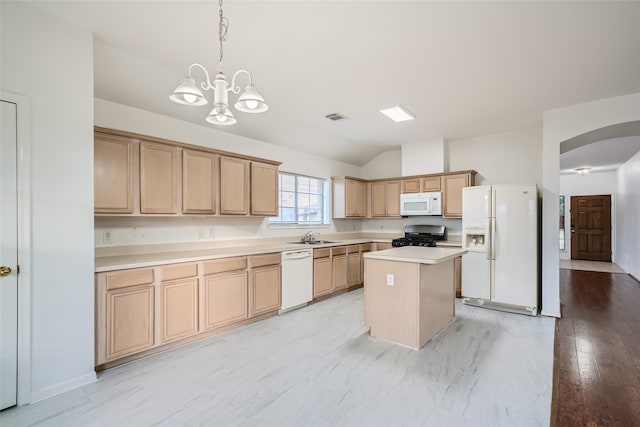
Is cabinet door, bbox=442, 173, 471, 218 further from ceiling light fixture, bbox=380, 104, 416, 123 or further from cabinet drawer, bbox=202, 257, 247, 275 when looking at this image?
cabinet drawer, bbox=202, 257, 247, 275

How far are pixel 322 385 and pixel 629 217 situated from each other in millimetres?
8213

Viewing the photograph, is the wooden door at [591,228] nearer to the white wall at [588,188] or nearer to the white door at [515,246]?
the white wall at [588,188]

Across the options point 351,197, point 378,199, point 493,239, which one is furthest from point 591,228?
point 351,197

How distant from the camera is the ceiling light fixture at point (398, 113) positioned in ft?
13.1

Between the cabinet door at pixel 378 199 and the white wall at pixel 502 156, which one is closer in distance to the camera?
the white wall at pixel 502 156

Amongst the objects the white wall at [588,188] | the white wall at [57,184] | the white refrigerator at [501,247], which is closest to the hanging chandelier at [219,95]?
the white wall at [57,184]

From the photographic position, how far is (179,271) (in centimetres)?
296

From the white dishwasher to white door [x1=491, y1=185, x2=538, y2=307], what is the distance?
261cm

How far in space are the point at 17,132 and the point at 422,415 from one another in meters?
3.30

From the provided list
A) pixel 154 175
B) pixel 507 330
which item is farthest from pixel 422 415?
pixel 154 175

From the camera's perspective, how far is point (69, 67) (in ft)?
7.43

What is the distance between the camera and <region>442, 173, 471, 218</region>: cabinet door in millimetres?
5035

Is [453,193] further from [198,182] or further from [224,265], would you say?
[198,182]

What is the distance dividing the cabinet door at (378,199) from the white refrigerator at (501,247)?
175cm
